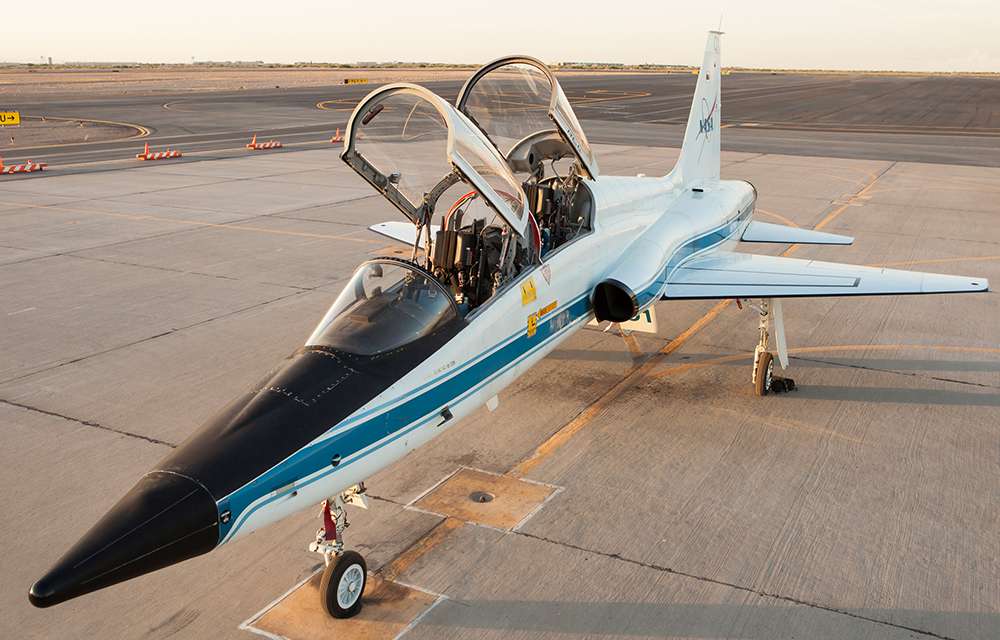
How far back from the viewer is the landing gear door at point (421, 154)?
24.7 ft

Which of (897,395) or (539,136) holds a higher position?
(539,136)

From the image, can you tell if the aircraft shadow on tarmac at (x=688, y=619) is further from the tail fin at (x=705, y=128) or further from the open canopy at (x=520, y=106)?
the tail fin at (x=705, y=128)

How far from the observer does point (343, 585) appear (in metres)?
6.38

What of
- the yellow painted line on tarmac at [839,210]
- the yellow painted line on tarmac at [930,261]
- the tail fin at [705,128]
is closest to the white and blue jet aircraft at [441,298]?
the tail fin at [705,128]

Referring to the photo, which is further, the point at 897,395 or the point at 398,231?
the point at 398,231

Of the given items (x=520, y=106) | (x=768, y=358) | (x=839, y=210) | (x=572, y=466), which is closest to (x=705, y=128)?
(x=520, y=106)

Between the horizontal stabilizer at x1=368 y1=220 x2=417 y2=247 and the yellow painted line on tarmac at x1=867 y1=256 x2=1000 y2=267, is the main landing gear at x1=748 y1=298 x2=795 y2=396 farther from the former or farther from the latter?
the yellow painted line on tarmac at x1=867 y1=256 x2=1000 y2=267

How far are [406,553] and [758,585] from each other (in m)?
2.95

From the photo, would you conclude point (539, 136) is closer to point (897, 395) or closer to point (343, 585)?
point (897, 395)

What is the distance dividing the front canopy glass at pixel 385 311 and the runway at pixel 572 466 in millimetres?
1930

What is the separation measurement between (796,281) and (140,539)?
8.74 metres

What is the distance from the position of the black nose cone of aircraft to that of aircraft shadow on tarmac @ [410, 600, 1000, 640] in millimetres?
2039

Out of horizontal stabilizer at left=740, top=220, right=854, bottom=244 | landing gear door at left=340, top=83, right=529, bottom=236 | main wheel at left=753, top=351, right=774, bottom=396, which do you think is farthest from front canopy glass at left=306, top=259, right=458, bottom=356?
horizontal stabilizer at left=740, top=220, right=854, bottom=244

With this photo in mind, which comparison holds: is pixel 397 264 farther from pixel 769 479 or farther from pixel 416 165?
pixel 769 479
